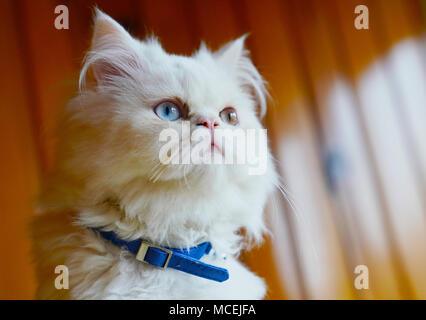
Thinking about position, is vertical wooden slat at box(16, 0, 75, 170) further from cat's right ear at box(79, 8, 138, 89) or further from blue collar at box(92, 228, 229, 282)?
blue collar at box(92, 228, 229, 282)

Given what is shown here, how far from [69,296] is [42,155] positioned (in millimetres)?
541

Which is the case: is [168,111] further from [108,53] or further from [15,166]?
[15,166]

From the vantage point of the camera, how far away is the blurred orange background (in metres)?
1.00

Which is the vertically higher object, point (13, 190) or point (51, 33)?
point (51, 33)

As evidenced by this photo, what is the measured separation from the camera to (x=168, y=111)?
2.17 ft

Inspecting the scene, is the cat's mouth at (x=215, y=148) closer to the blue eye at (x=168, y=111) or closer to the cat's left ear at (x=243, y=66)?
the blue eye at (x=168, y=111)

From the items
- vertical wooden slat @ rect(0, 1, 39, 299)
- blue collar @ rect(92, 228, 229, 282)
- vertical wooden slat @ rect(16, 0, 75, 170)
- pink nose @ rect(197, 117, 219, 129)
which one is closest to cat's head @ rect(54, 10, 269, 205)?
pink nose @ rect(197, 117, 219, 129)

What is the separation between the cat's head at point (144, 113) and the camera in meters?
0.61

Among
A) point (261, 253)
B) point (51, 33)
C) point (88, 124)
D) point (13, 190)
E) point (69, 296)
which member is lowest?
point (261, 253)

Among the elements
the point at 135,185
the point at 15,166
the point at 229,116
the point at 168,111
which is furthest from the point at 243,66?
the point at 15,166

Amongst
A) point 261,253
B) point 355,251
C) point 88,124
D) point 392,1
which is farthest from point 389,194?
point 88,124

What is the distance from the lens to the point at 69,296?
609mm

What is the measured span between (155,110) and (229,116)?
18cm
